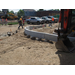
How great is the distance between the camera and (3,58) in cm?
406

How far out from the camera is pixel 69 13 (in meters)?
7.24

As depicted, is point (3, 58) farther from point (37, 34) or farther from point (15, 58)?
point (37, 34)

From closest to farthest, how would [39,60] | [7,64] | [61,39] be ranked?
1. [7,64]
2. [39,60]
3. [61,39]

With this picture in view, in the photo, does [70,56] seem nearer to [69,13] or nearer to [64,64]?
[64,64]

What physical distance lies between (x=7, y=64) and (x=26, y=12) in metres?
59.9

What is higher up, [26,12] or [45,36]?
[26,12]

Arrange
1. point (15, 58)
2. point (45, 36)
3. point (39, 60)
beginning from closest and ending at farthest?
point (39, 60) < point (15, 58) < point (45, 36)
